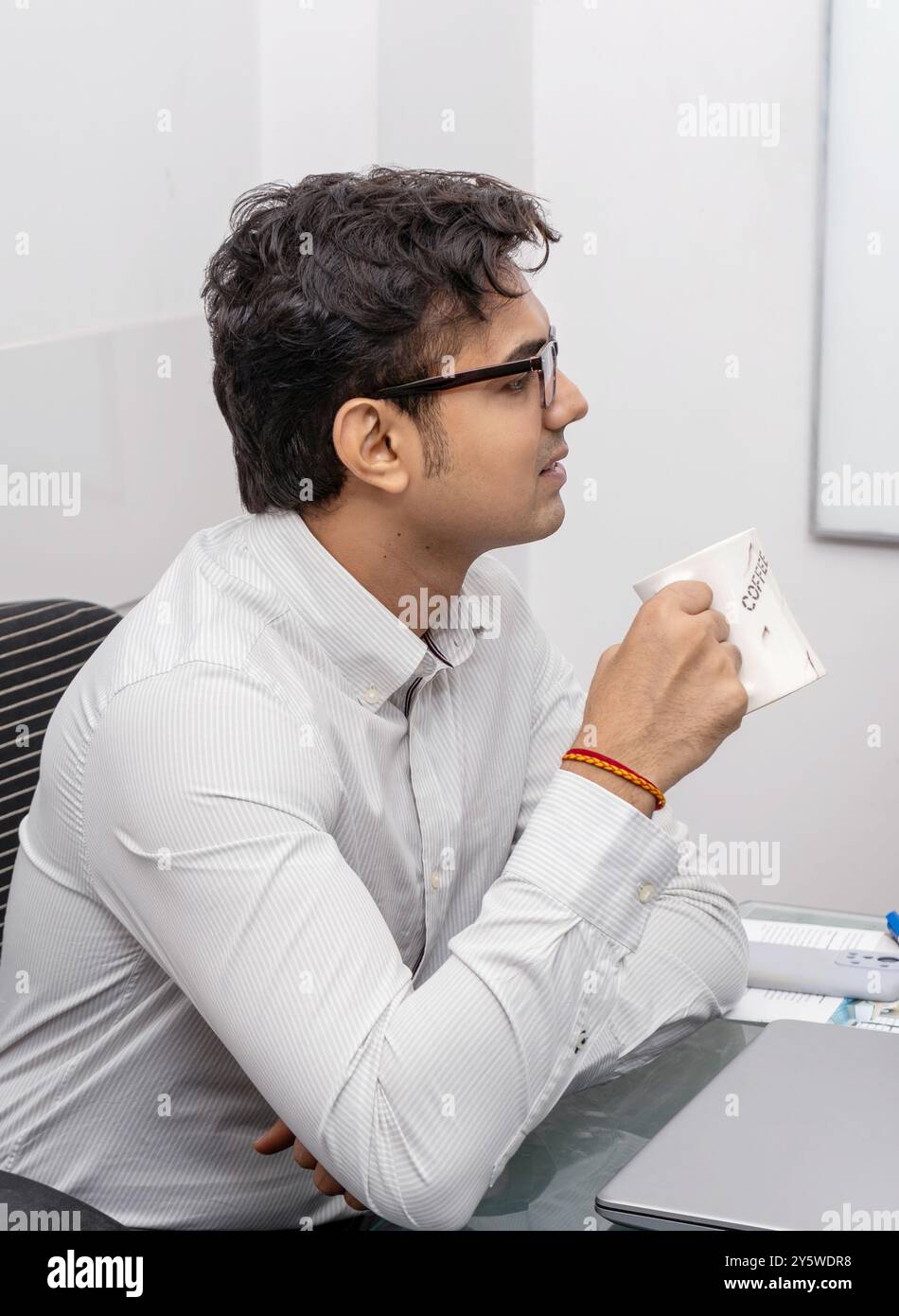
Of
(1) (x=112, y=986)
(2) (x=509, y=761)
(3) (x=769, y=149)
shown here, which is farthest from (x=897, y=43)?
(1) (x=112, y=986)

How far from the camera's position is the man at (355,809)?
2.91ft

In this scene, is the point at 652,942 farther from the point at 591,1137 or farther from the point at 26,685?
the point at 26,685

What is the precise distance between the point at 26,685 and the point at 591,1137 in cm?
68

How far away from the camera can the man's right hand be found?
1.00 m

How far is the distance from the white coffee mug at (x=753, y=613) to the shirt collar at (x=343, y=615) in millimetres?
205

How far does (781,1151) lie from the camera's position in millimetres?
812

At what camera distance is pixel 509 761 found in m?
1.29

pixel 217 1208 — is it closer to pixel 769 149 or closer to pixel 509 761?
pixel 509 761

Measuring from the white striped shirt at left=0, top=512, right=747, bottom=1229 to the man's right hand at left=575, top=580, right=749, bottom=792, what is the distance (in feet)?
0.17
